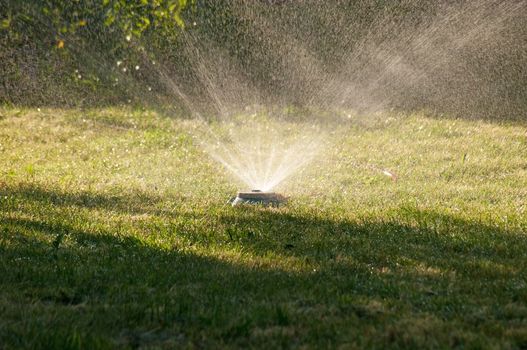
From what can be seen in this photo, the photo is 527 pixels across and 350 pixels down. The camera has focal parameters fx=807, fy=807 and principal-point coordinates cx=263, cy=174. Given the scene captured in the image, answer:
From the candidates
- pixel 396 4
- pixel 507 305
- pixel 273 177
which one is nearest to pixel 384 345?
pixel 507 305

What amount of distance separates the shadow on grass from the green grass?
0.01 metres

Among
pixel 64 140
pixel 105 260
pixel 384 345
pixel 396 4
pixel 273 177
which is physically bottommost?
pixel 384 345

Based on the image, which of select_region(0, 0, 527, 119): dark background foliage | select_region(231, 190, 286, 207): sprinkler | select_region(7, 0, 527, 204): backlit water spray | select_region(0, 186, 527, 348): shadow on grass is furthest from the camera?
select_region(0, 0, 527, 119): dark background foliage

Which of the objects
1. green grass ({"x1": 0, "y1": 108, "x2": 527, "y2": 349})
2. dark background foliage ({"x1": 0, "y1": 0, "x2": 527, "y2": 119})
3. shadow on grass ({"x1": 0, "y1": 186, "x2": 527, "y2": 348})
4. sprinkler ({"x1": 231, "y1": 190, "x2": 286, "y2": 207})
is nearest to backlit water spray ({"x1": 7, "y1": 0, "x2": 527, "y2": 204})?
dark background foliage ({"x1": 0, "y1": 0, "x2": 527, "y2": 119})

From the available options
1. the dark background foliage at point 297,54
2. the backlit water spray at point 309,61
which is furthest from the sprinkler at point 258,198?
the dark background foliage at point 297,54

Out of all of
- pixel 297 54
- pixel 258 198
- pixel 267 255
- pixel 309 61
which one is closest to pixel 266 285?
pixel 267 255

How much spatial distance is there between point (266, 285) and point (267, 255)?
32.8 inches

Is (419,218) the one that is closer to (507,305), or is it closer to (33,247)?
(507,305)

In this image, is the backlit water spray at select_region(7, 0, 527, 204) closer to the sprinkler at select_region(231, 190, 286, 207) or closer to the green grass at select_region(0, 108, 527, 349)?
the green grass at select_region(0, 108, 527, 349)

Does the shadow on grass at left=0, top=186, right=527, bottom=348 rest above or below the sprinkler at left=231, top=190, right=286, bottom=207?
below

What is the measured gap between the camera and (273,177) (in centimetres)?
925

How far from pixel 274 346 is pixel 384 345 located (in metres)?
0.49

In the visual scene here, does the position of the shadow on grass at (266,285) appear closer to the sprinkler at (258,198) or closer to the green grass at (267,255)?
the green grass at (267,255)

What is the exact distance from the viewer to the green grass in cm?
379
